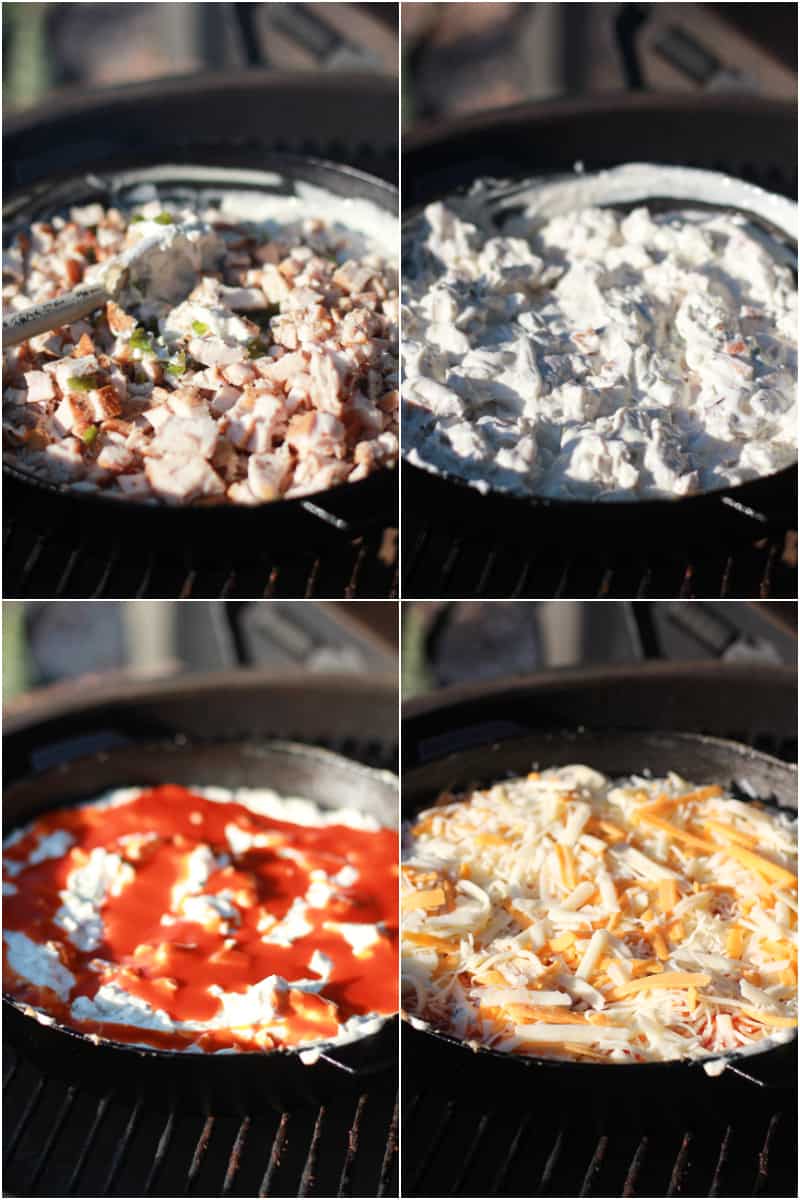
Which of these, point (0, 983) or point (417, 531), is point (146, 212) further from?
point (0, 983)

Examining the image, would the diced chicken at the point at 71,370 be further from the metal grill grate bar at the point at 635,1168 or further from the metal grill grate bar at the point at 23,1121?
the metal grill grate bar at the point at 635,1168

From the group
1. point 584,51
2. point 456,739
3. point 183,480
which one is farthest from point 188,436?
point 584,51

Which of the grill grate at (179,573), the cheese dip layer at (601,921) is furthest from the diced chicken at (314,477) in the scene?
the cheese dip layer at (601,921)

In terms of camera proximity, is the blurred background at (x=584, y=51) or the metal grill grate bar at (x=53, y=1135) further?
the blurred background at (x=584, y=51)

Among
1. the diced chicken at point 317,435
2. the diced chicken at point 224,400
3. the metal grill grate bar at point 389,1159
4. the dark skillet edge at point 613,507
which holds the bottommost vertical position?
the metal grill grate bar at point 389,1159

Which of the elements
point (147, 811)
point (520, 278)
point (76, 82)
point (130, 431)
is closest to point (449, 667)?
point (147, 811)

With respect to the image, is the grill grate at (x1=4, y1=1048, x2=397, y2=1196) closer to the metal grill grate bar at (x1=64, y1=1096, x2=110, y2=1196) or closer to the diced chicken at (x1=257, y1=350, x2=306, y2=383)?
the metal grill grate bar at (x1=64, y1=1096, x2=110, y2=1196)
